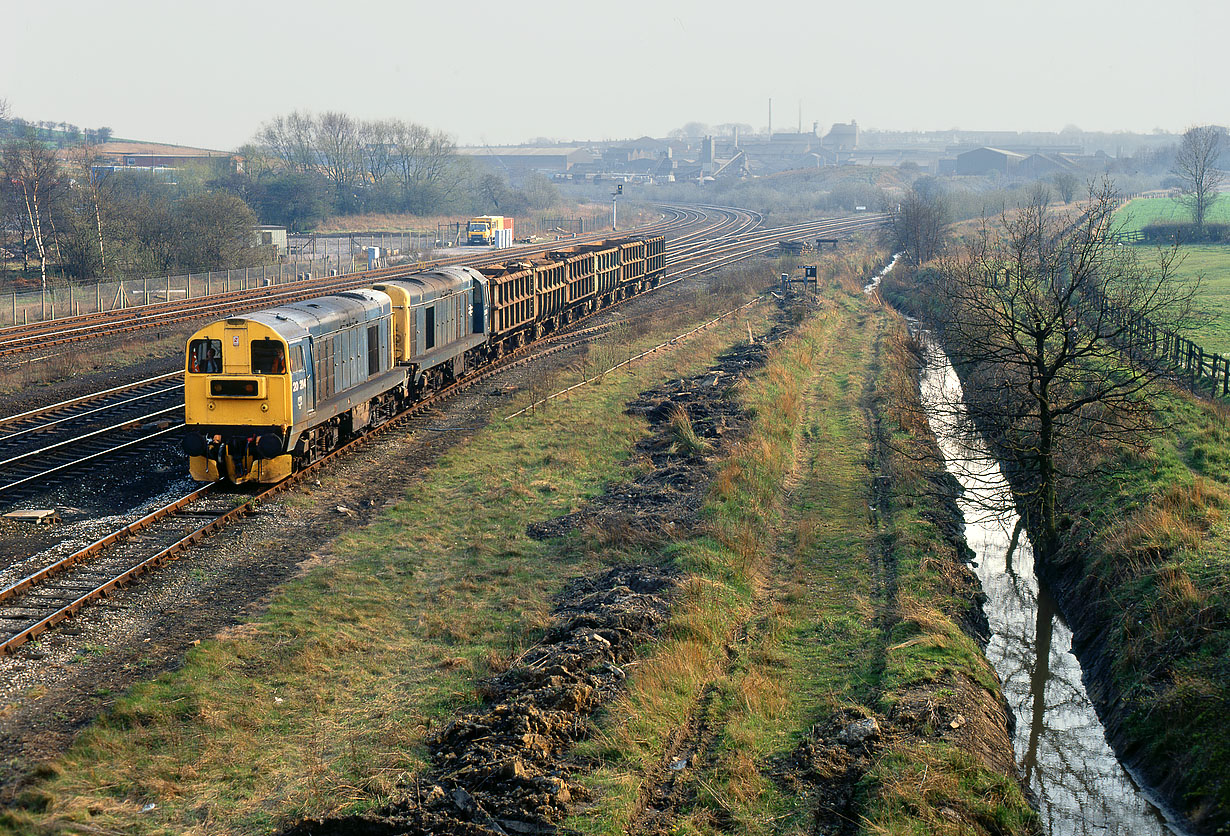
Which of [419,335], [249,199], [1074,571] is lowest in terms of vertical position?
[1074,571]

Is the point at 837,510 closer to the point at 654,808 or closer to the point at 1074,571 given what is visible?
the point at 1074,571

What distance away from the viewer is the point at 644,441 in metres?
26.4

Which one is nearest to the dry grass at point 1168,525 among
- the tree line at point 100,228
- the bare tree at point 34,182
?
the tree line at point 100,228

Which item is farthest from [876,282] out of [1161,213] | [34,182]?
[34,182]

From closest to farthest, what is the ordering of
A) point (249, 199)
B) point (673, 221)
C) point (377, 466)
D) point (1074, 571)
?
point (1074, 571), point (377, 466), point (249, 199), point (673, 221)

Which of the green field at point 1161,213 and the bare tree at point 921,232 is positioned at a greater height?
the green field at point 1161,213

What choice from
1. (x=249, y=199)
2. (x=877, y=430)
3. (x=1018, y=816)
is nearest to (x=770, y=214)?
(x=249, y=199)

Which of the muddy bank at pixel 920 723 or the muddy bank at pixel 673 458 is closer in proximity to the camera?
the muddy bank at pixel 920 723

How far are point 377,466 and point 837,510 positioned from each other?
10620mm

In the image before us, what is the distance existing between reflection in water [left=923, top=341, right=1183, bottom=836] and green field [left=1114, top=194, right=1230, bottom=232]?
58.3 m

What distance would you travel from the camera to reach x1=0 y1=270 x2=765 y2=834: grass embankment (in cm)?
989

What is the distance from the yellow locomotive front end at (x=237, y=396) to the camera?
19.2 m

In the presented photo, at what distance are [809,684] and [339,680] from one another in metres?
6.36

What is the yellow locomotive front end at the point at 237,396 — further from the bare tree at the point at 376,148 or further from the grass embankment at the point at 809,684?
the bare tree at the point at 376,148
